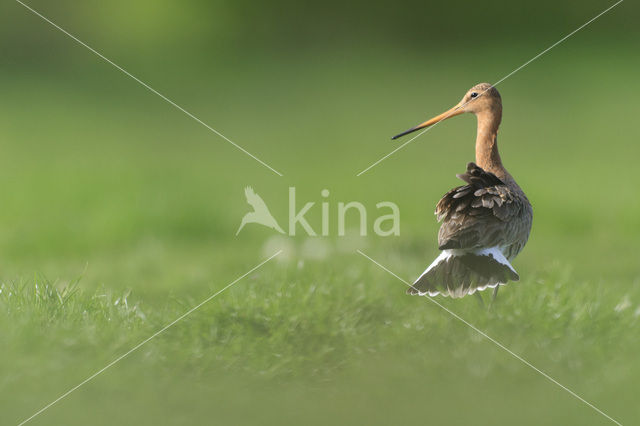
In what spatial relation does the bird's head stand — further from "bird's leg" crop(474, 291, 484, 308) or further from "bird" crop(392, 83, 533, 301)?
"bird's leg" crop(474, 291, 484, 308)

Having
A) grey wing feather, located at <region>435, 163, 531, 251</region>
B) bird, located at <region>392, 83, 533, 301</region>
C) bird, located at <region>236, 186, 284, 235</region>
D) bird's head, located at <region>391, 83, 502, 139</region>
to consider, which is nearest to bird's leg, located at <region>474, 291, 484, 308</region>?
bird, located at <region>392, 83, 533, 301</region>

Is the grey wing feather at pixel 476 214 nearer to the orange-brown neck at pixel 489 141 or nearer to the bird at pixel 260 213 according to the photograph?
the orange-brown neck at pixel 489 141

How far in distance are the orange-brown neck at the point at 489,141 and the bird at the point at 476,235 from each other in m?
0.15

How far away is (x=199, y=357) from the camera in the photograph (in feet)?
11.5

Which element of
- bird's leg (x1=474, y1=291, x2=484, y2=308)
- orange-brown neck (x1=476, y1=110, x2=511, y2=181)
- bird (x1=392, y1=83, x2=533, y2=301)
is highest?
orange-brown neck (x1=476, y1=110, x2=511, y2=181)

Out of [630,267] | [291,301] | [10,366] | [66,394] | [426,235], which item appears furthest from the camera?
[426,235]

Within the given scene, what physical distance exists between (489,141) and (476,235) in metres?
0.68

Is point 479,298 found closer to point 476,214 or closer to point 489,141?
point 476,214

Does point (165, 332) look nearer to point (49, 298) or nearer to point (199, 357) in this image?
point (199, 357)

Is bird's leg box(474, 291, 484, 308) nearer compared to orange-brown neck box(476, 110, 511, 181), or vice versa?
bird's leg box(474, 291, 484, 308)

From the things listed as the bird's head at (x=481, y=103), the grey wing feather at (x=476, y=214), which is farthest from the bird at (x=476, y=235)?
the bird's head at (x=481, y=103)

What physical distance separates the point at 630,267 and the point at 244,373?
303 cm

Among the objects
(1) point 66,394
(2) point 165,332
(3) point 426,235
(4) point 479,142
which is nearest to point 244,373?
(2) point 165,332

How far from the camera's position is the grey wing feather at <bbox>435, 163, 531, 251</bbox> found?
143 inches
